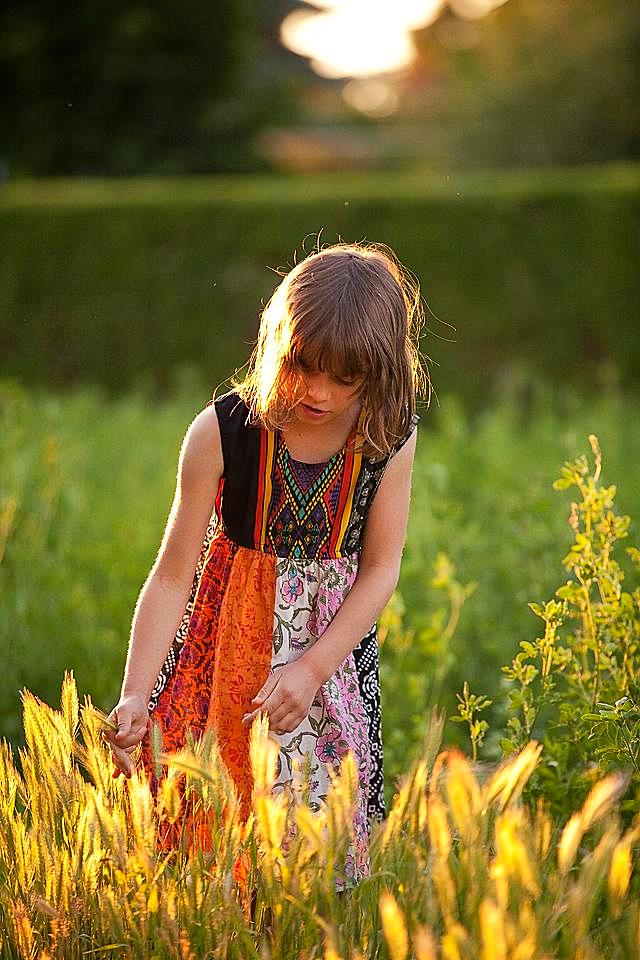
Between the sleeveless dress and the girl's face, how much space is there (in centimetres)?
9

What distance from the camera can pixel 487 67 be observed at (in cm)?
2562

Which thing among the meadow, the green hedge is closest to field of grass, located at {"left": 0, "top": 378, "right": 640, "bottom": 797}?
the meadow

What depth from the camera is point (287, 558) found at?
2.02m

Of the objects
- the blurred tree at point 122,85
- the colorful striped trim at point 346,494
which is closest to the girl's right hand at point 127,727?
the colorful striped trim at point 346,494

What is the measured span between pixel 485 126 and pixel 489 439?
2020cm

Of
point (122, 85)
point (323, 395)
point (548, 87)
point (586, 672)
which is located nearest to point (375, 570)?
point (323, 395)

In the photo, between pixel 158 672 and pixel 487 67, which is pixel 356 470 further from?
pixel 487 67

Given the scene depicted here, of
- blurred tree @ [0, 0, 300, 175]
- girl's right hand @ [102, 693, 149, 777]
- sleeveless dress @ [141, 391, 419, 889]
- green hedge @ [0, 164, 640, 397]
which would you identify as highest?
blurred tree @ [0, 0, 300, 175]

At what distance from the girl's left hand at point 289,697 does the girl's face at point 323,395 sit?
0.40 metres

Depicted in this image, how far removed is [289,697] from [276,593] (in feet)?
0.78

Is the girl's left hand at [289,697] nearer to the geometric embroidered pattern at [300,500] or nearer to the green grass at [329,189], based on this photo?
the geometric embroidered pattern at [300,500]

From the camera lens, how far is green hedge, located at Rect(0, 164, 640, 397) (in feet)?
39.1

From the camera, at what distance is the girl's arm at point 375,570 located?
1.91m

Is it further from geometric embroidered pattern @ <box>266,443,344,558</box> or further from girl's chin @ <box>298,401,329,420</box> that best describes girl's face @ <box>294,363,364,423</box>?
geometric embroidered pattern @ <box>266,443,344,558</box>
